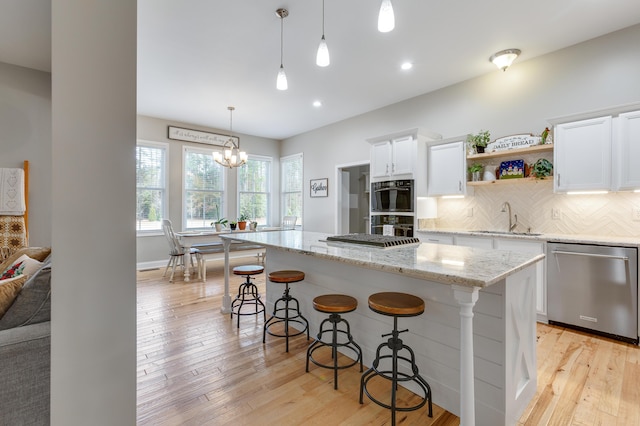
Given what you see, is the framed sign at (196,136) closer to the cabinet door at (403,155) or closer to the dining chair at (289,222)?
the dining chair at (289,222)

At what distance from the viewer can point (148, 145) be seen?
559 centimetres

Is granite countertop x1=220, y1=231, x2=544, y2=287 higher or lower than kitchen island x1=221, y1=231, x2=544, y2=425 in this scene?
higher

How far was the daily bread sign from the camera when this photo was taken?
3.43 metres

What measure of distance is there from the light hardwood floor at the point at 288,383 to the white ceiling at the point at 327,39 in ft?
9.97

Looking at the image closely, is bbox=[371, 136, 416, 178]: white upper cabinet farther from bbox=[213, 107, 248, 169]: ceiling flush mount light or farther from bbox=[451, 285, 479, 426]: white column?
bbox=[451, 285, 479, 426]: white column

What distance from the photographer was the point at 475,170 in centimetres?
380

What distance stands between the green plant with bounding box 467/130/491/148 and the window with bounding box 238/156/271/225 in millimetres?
4941

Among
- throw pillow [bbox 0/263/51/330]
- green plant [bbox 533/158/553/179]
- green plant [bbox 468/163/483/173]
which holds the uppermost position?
green plant [bbox 468/163/483/173]

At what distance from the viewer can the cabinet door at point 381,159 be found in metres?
4.36

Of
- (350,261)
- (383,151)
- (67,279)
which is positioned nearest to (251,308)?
(350,261)

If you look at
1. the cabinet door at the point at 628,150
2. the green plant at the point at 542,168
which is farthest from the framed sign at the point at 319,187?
the cabinet door at the point at 628,150

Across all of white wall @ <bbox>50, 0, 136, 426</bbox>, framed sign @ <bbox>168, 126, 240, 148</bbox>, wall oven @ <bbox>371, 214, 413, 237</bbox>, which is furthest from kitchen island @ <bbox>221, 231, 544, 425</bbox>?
framed sign @ <bbox>168, 126, 240, 148</bbox>

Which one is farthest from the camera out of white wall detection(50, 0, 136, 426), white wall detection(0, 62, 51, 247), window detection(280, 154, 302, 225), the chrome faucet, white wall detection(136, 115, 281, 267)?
window detection(280, 154, 302, 225)

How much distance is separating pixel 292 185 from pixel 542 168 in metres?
5.23
